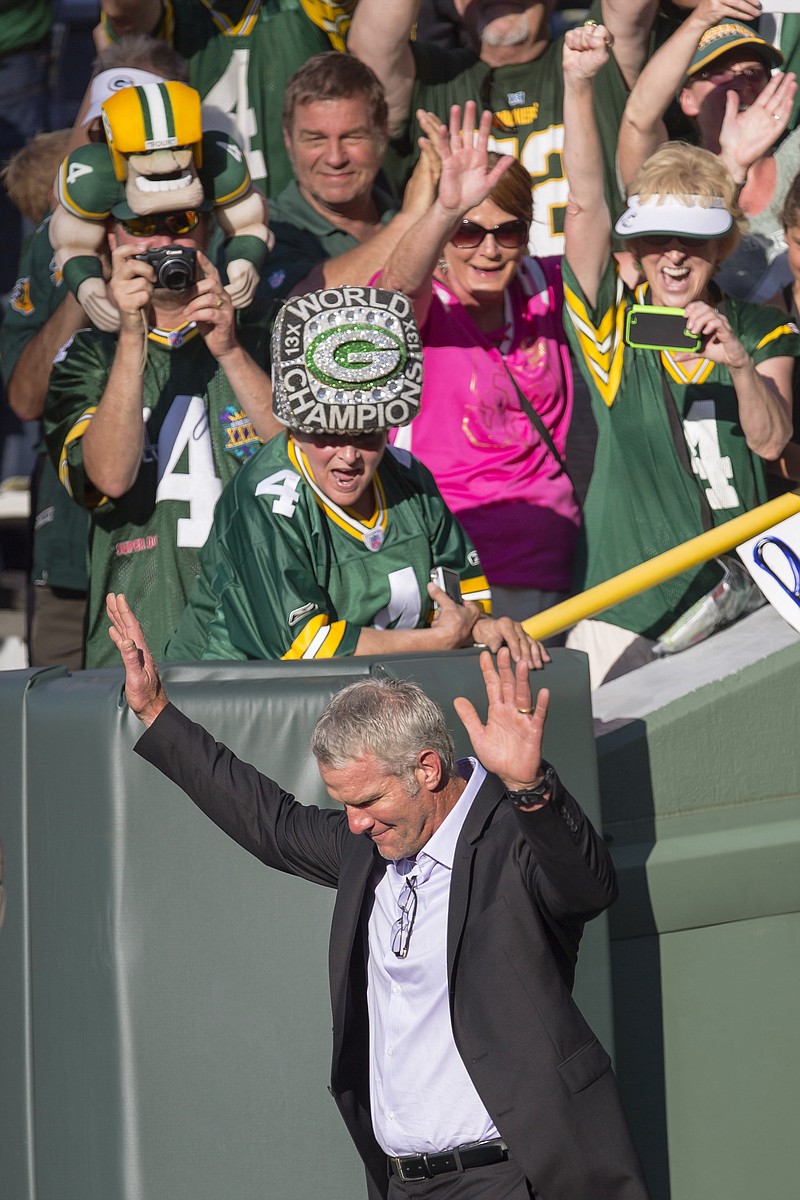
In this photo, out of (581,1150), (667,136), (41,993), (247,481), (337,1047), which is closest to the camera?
(581,1150)

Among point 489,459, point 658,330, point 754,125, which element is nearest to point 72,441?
point 489,459

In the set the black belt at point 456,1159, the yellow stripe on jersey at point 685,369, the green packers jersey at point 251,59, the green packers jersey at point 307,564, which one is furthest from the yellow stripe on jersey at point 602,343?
the black belt at point 456,1159

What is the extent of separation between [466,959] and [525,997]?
0.38 feet

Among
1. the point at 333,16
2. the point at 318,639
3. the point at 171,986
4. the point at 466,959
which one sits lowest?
the point at 171,986

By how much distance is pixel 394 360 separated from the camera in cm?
350

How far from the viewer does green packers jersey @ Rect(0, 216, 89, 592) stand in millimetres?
4508

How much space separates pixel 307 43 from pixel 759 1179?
3.84 metres

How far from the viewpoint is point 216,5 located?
5.33m

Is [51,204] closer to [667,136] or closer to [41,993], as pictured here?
[667,136]

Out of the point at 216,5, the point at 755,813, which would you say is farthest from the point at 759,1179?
the point at 216,5

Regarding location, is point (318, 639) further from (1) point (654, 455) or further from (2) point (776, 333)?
(2) point (776, 333)

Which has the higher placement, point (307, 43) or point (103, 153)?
point (307, 43)

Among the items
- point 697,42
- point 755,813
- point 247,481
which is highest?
point 697,42

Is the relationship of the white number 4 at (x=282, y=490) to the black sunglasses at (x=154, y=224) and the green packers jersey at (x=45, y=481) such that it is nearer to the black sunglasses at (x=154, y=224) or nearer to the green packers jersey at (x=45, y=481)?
the black sunglasses at (x=154, y=224)
